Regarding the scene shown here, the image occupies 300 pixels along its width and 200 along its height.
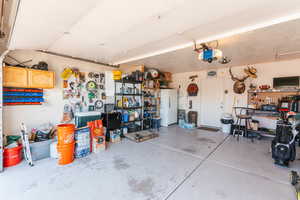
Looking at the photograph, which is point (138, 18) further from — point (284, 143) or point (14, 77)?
point (284, 143)

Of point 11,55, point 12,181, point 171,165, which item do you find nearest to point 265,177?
point 171,165

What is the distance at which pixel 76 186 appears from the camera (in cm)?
199

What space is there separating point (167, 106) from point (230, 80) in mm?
2854

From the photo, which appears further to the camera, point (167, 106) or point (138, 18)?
point (167, 106)

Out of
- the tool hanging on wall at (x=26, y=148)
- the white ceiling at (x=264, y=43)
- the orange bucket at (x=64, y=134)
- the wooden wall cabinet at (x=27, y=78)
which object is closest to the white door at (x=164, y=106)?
the white ceiling at (x=264, y=43)

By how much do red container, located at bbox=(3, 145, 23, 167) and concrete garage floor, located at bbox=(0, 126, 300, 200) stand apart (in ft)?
0.65

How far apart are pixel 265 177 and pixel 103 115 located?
407cm

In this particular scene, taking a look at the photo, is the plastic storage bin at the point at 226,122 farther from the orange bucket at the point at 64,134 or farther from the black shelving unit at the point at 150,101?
the orange bucket at the point at 64,134

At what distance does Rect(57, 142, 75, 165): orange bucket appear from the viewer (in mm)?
2594

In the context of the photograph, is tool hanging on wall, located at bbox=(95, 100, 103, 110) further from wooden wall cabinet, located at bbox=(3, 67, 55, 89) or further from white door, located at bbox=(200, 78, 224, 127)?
white door, located at bbox=(200, 78, 224, 127)

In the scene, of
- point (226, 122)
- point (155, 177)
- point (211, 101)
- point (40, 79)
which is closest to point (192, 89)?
point (211, 101)

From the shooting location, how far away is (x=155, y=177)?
2244mm

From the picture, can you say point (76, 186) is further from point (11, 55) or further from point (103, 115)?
point (11, 55)

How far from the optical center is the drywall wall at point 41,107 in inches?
117
